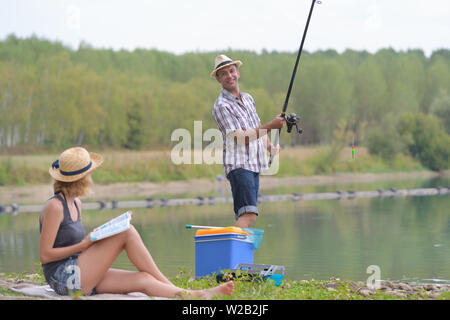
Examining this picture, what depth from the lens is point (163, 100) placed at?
119ft

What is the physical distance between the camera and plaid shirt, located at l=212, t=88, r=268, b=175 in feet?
15.7

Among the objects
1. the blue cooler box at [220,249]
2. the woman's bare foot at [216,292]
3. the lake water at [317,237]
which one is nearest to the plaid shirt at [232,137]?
the blue cooler box at [220,249]

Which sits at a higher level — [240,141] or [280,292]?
[240,141]

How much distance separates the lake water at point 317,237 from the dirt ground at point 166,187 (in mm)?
3566

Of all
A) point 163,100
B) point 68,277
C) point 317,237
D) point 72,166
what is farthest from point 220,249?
point 163,100

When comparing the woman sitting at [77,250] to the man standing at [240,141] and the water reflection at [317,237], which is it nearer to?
the man standing at [240,141]

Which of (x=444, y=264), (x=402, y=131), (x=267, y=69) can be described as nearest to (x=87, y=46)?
(x=267, y=69)

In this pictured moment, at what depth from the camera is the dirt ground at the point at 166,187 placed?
65.2 ft

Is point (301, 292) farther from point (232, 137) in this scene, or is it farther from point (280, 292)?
point (232, 137)

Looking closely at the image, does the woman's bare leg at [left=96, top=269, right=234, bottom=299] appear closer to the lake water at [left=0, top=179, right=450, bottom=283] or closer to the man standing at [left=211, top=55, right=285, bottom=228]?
the man standing at [left=211, top=55, right=285, bottom=228]

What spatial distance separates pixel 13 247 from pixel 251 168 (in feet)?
17.9

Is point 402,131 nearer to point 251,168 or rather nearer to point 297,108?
point 297,108

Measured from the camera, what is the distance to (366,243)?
905 centimetres

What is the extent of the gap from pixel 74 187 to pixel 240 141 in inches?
53.5
